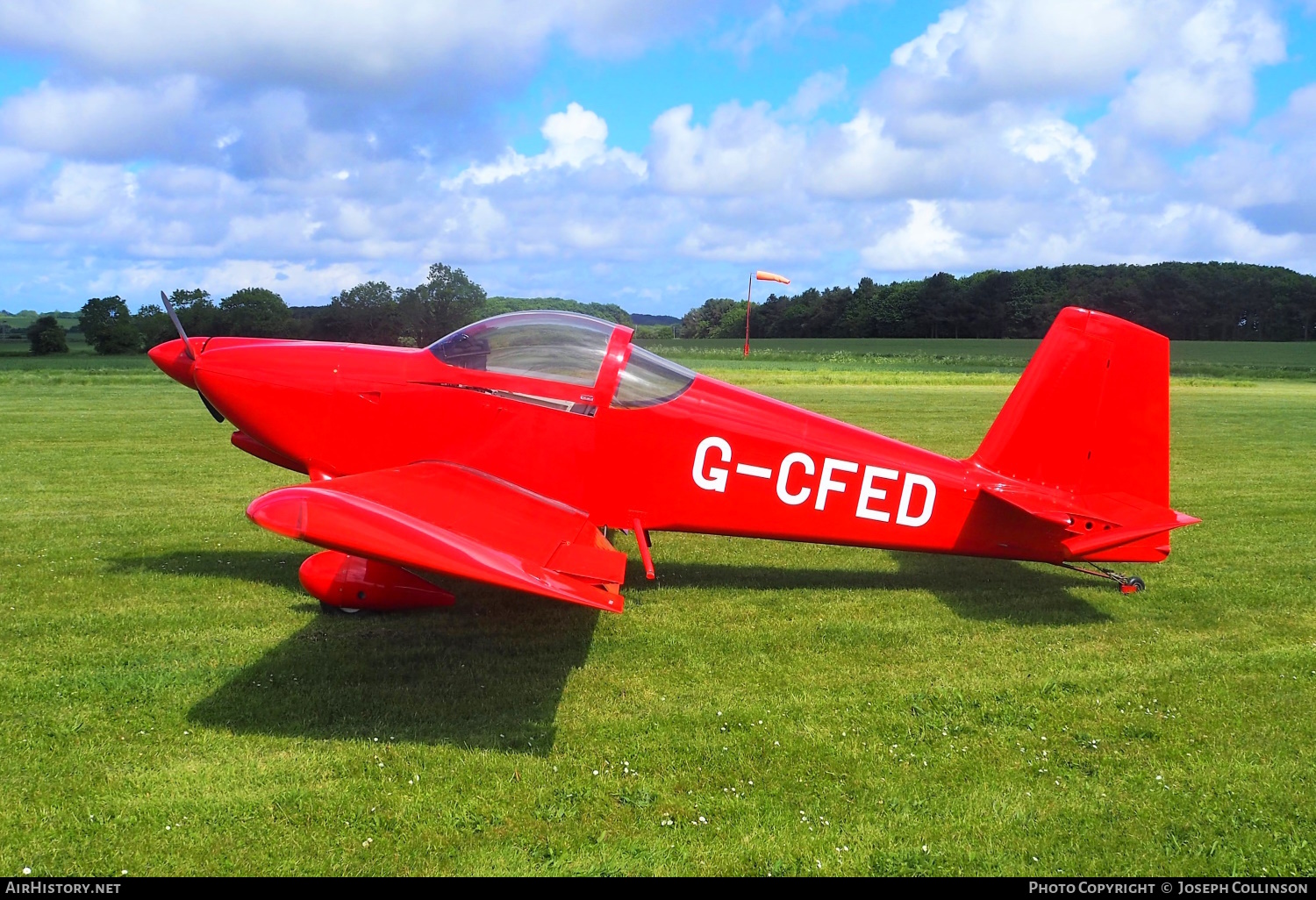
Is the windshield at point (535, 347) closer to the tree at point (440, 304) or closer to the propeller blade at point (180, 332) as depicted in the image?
the propeller blade at point (180, 332)

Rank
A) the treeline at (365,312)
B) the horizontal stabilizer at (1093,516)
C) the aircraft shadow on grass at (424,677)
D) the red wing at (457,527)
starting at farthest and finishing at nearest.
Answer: the treeline at (365,312)
the horizontal stabilizer at (1093,516)
the aircraft shadow on grass at (424,677)
the red wing at (457,527)

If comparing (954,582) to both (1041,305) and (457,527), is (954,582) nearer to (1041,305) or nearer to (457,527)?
(457,527)

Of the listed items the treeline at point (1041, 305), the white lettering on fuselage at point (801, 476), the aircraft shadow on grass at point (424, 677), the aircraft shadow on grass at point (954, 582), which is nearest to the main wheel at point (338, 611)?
the aircraft shadow on grass at point (424, 677)

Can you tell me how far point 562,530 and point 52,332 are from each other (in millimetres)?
40408

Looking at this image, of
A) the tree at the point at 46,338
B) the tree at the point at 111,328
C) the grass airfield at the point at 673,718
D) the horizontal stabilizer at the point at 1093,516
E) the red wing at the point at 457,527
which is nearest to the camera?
the grass airfield at the point at 673,718

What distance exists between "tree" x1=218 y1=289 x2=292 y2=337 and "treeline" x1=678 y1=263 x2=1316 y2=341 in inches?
1163

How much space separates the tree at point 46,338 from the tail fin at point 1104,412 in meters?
40.2

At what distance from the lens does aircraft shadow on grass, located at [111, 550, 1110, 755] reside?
4.38 meters

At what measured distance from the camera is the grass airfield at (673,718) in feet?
11.1

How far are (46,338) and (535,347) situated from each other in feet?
130

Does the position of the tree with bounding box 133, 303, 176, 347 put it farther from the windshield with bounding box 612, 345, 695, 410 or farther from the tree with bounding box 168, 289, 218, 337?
the windshield with bounding box 612, 345, 695, 410

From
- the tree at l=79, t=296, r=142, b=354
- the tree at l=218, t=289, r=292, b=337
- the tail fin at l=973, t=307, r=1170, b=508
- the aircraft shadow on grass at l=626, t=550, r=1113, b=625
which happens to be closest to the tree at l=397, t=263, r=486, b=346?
the tree at l=218, t=289, r=292, b=337
